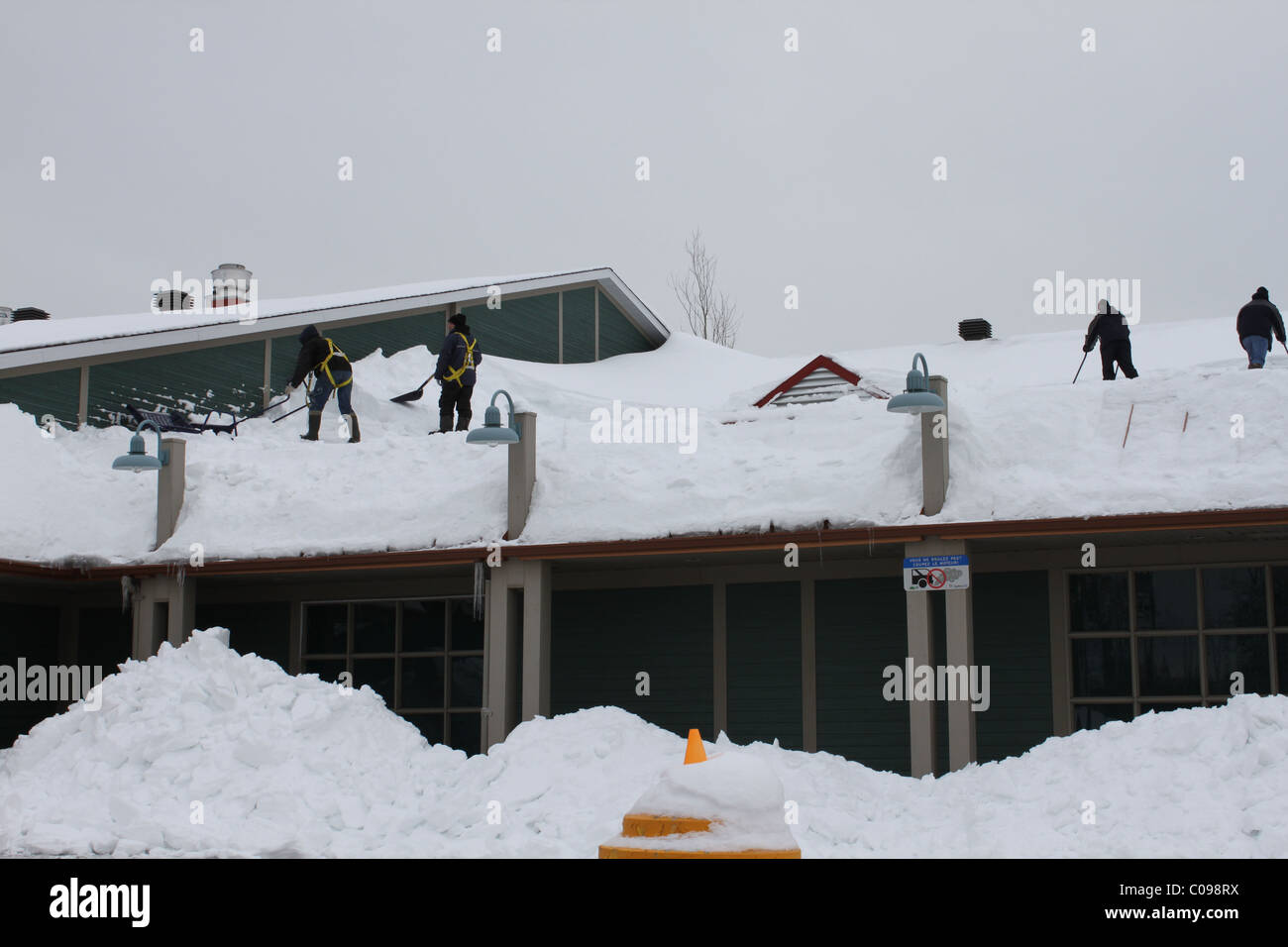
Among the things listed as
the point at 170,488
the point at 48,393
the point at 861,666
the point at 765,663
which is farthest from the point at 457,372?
the point at 861,666

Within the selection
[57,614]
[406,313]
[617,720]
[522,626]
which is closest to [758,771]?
[617,720]

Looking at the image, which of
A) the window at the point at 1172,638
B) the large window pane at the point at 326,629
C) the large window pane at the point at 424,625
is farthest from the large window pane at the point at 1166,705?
the large window pane at the point at 326,629

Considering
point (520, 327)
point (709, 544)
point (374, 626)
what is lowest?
point (374, 626)

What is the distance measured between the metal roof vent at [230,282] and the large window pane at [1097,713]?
1854 cm

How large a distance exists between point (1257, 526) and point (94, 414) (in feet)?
42.5

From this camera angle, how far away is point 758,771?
19.5 feet

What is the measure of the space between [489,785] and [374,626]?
4.63 metres

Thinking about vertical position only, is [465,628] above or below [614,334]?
below

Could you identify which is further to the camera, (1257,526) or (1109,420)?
(1109,420)

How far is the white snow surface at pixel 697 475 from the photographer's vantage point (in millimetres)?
11633

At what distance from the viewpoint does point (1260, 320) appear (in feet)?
50.0

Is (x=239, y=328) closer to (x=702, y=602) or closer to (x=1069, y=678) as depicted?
(x=702, y=602)

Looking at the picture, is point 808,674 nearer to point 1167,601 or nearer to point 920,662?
point 920,662

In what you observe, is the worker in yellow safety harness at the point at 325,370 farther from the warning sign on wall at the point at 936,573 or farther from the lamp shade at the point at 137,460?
the warning sign on wall at the point at 936,573
